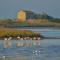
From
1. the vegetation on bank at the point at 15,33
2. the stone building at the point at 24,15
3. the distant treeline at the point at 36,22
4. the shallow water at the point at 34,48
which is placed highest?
the stone building at the point at 24,15

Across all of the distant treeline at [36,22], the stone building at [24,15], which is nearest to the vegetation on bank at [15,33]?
the distant treeline at [36,22]

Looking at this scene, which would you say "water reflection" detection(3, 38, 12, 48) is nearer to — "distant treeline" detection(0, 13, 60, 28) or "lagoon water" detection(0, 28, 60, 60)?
"lagoon water" detection(0, 28, 60, 60)

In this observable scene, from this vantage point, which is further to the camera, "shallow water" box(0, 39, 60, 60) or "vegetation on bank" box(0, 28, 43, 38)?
"vegetation on bank" box(0, 28, 43, 38)

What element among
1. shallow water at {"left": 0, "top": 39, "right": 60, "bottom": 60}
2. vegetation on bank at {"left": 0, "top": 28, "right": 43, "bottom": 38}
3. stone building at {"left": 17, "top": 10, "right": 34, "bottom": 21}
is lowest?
shallow water at {"left": 0, "top": 39, "right": 60, "bottom": 60}

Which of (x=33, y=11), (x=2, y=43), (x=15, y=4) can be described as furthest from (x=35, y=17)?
(x=2, y=43)

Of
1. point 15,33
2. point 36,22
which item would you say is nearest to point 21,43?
point 15,33

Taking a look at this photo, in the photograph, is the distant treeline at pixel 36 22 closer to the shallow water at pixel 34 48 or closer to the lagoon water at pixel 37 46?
the lagoon water at pixel 37 46

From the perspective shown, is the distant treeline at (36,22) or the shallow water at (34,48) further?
the distant treeline at (36,22)

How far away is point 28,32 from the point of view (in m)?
6.61

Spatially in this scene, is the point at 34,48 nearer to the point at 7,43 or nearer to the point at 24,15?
the point at 7,43

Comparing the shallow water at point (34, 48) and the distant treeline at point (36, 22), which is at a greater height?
the distant treeline at point (36, 22)

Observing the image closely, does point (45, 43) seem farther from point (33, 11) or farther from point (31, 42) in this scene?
point (33, 11)

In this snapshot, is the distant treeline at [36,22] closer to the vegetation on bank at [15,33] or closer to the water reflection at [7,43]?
the vegetation on bank at [15,33]

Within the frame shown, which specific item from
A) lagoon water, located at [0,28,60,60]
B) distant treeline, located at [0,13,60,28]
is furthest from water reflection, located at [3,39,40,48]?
distant treeline, located at [0,13,60,28]
